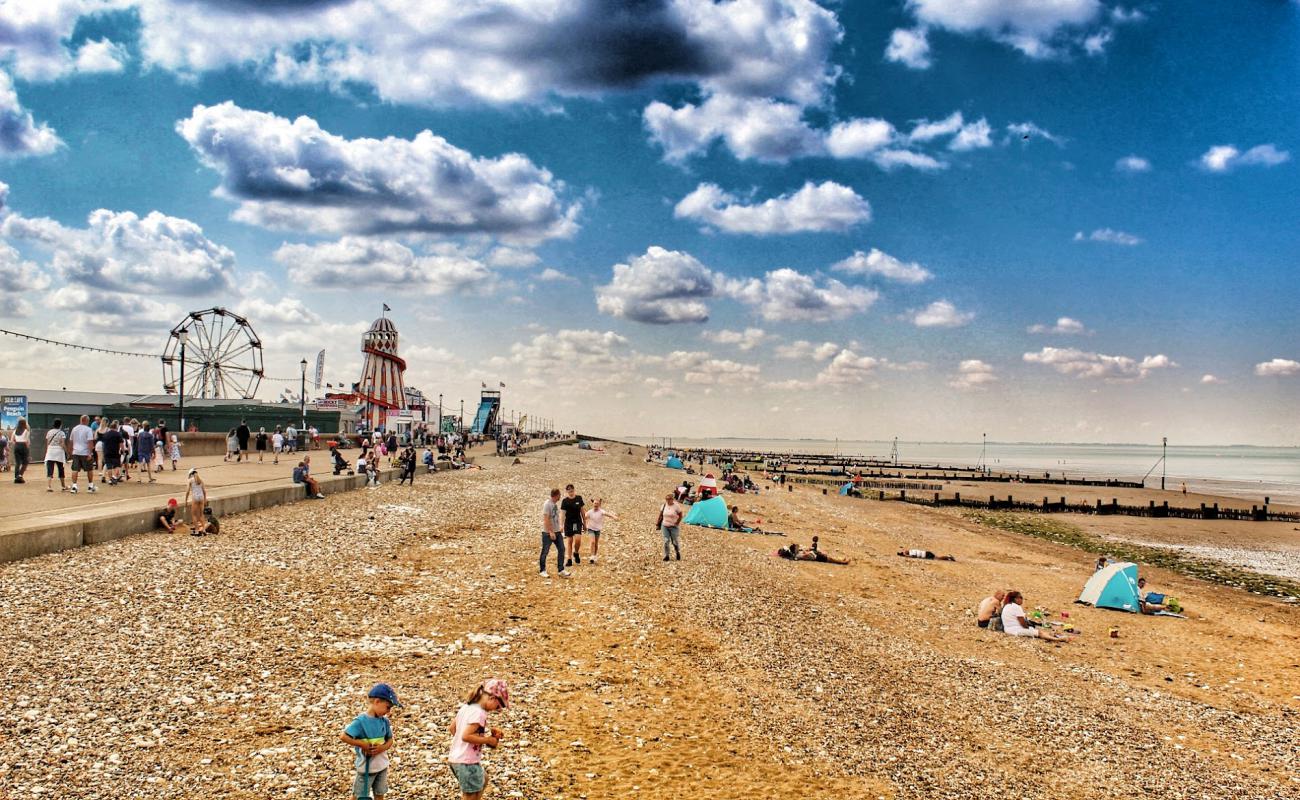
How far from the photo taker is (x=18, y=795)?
6184mm

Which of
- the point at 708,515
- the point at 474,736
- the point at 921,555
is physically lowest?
the point at 921,555

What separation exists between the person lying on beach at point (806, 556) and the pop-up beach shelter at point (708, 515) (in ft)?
15.5

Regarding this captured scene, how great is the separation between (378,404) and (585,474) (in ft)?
172

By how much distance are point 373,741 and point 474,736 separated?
2.66ft

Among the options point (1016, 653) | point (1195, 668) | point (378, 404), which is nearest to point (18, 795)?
point (1016, 653)

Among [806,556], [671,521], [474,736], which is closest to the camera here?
[474,736]

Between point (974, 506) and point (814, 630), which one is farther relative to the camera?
point (974, 506)

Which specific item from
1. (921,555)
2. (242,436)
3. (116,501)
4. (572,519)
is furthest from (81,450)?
(921,555)

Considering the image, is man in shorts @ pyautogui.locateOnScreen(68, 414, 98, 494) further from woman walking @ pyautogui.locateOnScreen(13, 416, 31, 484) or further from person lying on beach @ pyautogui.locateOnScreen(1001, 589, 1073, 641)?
person lying on beach @ pyautogui.locateOnScreen(1001, 589, 1073, 641)

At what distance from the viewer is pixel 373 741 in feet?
19.1

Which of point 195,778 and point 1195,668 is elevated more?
point 195,778

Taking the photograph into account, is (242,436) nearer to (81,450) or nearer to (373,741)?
(81,450)

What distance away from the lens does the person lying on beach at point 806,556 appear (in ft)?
72.3

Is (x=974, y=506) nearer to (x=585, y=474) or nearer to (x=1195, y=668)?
(x=585, y=474)
